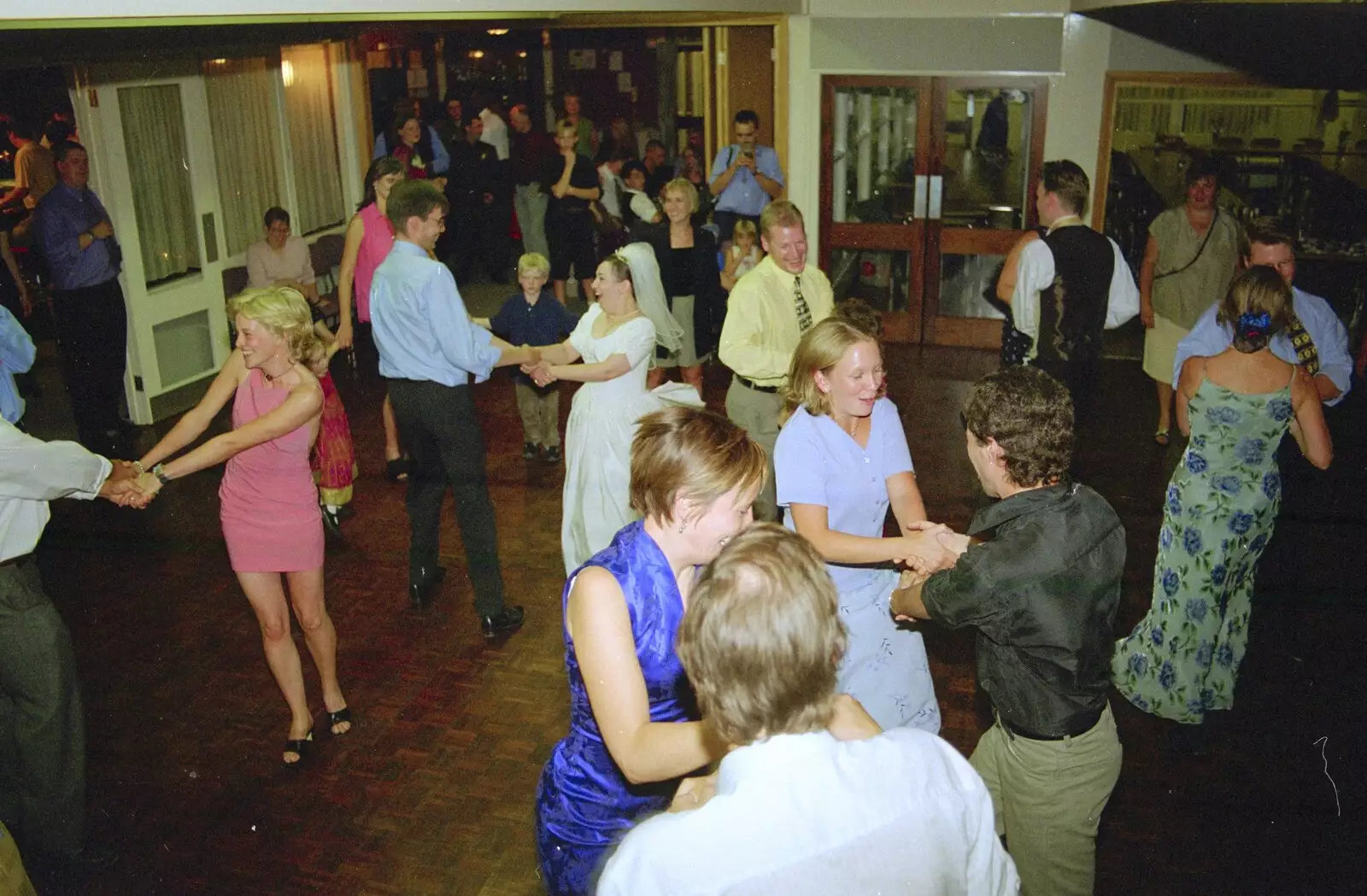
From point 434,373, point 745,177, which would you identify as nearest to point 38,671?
point 434,373

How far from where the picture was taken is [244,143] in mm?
8039

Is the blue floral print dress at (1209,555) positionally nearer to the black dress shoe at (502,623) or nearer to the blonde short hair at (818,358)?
the blonde short hair at (818,358)

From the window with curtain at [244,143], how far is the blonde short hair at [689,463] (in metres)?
6.48

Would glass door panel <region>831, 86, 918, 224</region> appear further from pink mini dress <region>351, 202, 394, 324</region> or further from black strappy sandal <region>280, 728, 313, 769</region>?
black strappy sandal <region>280, 728, 313, 769</region>

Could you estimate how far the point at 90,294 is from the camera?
662cm

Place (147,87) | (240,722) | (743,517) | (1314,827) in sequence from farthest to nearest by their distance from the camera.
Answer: (147,87), (240,722), (1314,827), (743,517)

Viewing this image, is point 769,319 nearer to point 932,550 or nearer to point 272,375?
point 272,375

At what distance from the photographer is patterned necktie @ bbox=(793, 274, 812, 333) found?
4887 millimetres

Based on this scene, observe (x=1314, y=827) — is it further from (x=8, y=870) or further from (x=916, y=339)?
(x=916, y=339)

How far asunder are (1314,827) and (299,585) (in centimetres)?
322

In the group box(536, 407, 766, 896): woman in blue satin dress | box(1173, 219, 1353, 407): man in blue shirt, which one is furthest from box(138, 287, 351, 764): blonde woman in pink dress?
box(1173, 219, 1353, 407): man in blue shirt

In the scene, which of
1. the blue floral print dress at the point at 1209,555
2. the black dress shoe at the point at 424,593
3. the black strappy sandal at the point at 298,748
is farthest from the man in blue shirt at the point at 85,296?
the blue floral print dress at the point at 1209,555

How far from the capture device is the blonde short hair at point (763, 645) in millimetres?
1567

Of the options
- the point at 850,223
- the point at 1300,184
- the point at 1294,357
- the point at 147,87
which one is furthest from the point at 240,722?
the point at 1300,184
